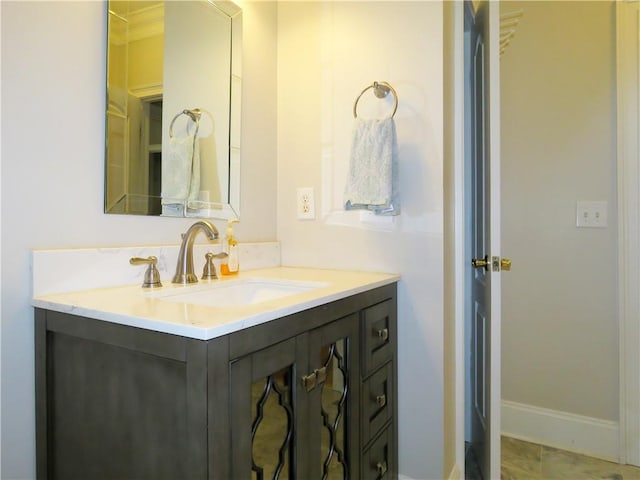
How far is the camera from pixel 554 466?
5.72 ft

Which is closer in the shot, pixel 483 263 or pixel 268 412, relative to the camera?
pixel 268 412

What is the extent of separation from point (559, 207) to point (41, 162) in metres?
2.10

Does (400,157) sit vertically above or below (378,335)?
above

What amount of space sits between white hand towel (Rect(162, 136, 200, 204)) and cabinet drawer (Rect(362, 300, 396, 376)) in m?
0.73

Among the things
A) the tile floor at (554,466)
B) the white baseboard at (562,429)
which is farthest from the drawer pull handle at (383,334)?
the white baseboard at (562,429)

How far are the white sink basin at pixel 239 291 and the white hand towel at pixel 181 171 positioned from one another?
0.34m

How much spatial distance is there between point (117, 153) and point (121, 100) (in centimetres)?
15

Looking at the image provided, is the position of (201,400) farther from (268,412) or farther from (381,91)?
(381,91)

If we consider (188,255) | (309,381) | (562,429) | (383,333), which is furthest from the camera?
(562,429)

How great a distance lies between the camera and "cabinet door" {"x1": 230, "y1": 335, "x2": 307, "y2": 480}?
696mm

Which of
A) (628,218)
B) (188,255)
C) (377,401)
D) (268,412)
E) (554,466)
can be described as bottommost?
(554,466)

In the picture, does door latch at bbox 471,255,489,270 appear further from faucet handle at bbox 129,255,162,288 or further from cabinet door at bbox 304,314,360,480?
faucet handle at bbox 129,255,162,288

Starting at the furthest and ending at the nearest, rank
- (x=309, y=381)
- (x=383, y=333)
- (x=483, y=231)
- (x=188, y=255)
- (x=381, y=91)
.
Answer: (x=483, y=231), (x=381, y=91), (x=383, y=333), (x=188, y=255), (x=309, y=381)

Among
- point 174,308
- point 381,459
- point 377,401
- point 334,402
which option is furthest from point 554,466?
point 174,308
